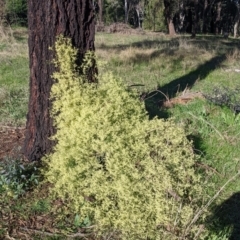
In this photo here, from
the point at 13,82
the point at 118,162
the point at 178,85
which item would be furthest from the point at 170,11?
the point at 118,162

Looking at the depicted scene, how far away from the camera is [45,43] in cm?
359

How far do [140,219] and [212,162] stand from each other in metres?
2.15

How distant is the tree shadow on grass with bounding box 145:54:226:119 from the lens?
621 centimetres

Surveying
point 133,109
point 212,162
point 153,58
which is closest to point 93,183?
point 133,109

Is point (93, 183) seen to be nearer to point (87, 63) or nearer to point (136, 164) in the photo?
point (136, 164)

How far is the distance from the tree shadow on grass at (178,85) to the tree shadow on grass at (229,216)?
192 cm

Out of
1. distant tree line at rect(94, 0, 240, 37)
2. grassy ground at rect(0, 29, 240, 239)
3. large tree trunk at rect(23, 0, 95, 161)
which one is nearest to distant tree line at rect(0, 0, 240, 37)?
distant tree line at rect(94, 0, 240, 37)

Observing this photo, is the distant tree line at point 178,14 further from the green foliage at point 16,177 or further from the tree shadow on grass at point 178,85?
the green foliage at point 16,177

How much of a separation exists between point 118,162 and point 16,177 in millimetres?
1125

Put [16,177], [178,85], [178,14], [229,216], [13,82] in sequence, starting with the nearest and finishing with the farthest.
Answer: [16,177]
[229,216]
[13,82]
[178,85]
[178,14]

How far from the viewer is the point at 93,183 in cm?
266

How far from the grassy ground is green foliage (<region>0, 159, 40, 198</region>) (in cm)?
8

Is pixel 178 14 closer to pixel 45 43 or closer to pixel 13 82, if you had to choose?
pixel 13 82

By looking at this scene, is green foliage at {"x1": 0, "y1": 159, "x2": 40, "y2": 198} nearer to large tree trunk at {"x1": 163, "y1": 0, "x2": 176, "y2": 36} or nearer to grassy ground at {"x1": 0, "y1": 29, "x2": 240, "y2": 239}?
grassy ground at {"x1": 0, "y1": 29, "x2": 240, "y2": 239}
